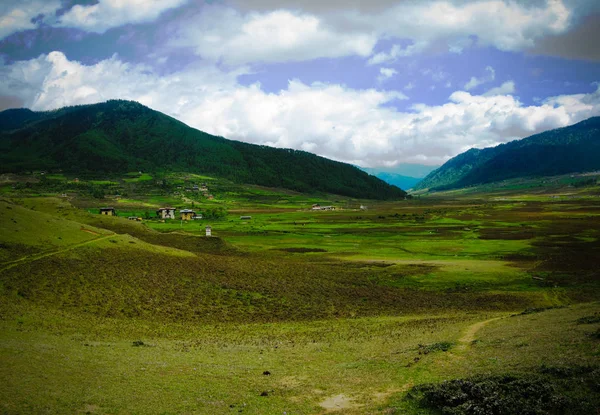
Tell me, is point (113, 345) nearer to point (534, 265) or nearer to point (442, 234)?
point (534, 265)

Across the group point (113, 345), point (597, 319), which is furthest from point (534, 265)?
point (113, 345)

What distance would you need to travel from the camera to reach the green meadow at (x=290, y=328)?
18500 mm

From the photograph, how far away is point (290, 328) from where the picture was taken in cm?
3944

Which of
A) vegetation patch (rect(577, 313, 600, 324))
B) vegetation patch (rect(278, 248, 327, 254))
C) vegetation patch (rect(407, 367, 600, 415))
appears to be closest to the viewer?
vegetation patch (rect(407, 367, 600, 415))

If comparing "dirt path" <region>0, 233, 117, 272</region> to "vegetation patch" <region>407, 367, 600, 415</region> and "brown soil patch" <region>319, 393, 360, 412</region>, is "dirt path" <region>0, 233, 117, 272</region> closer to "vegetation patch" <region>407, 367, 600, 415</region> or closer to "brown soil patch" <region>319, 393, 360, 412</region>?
"brown soil patch" <region>319, 393, 360, 412</region>

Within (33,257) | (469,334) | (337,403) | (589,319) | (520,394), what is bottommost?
(469,334)

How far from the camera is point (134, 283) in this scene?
4959 centimetres

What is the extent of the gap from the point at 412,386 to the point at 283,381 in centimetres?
698

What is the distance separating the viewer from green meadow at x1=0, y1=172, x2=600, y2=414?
60.7ft

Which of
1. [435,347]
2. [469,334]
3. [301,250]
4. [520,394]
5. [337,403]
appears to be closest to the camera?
[520,394]

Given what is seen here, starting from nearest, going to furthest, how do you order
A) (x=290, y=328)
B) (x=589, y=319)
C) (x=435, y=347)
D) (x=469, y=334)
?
(x=435, y=347), (x=589, y=319), (x=469, y=334), (x=290, y=328)

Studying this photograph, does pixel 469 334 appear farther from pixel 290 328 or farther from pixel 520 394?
pixel 290 328

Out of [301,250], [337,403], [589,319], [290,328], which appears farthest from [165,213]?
[337,403]

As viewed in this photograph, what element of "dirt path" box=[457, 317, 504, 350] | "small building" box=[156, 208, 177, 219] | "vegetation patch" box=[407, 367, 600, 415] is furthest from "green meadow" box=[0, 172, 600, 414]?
"small building" box=[156, 208, 177, 219]
